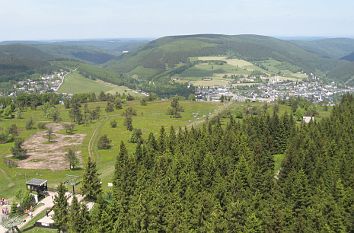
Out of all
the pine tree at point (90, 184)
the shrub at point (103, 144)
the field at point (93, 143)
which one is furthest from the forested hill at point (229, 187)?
the shrub at point (103, 144)

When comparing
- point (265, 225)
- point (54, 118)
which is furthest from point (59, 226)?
point (54, 118)

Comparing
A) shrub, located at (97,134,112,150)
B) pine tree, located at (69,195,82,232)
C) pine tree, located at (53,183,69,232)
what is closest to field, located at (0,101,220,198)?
shrub, located at (97,134,112,150)

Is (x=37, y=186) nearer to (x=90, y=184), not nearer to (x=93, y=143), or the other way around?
(x=90, y=184)

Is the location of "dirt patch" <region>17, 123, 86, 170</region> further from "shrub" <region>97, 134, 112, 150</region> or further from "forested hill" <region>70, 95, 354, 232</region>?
"forested hill" <region>70, 95, 354, 232</region>

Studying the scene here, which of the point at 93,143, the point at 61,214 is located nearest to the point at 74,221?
Result: the point at 61,214

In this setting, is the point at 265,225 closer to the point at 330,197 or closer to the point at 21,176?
the point at 330,197

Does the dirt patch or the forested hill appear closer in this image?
the forested hill
